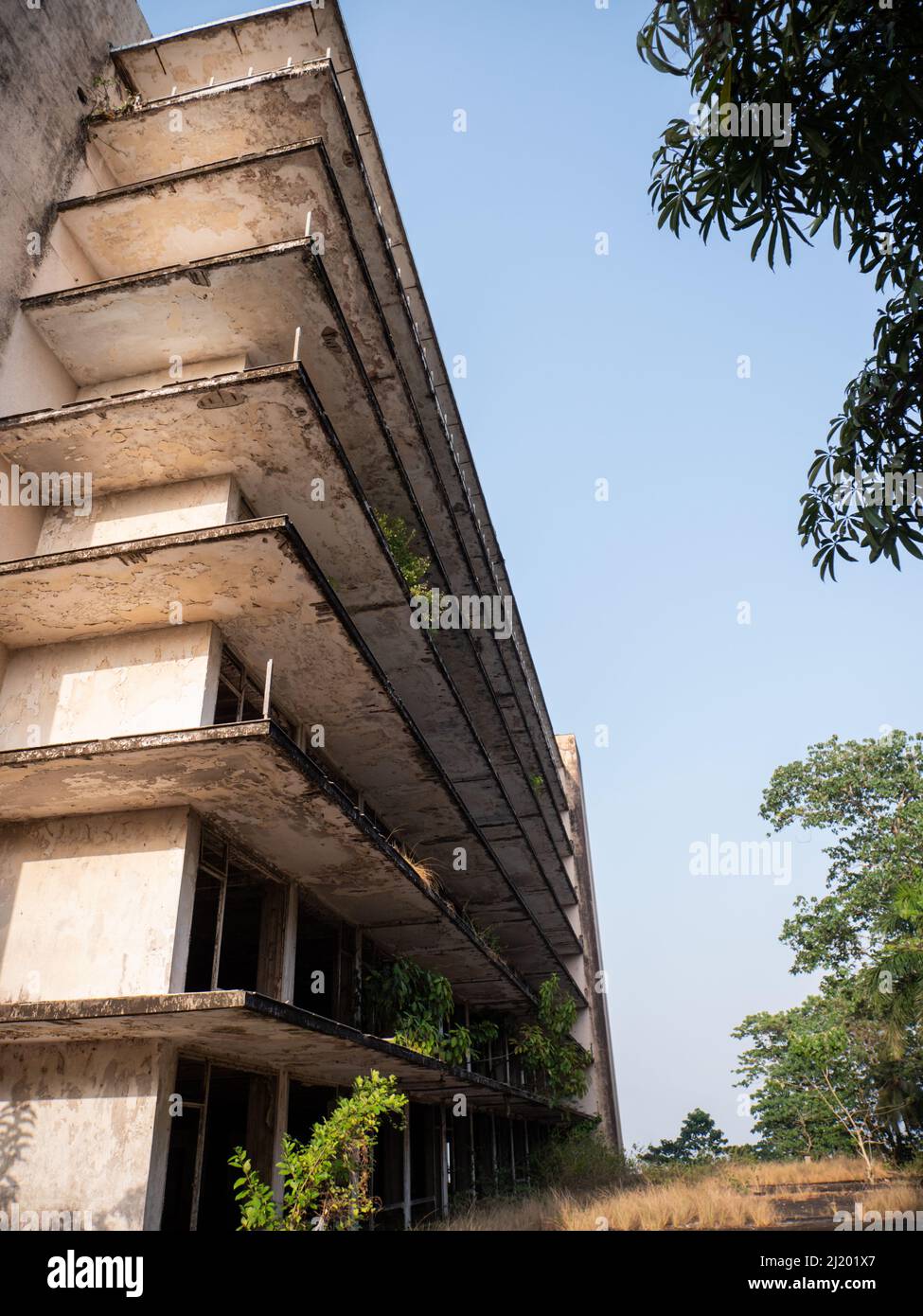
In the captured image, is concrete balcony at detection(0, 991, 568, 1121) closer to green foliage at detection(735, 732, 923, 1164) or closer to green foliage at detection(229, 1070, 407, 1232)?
green foliage at detection(229, 1070, 407, 1232)

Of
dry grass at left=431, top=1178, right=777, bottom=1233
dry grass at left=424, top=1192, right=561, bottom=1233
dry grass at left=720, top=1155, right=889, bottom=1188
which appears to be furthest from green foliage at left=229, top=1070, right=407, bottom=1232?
dry grass at left=720, top=1155, right=889, bottom=1188

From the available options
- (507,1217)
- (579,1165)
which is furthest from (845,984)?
(507,1217)

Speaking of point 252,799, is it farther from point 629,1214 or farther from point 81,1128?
point 629,1214

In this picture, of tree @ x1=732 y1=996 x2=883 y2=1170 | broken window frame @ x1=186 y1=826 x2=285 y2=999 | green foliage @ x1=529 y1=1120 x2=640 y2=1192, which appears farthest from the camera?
tree @ x1=732 y1=996 x2=883 y2=1170

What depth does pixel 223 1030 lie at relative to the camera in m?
7.67

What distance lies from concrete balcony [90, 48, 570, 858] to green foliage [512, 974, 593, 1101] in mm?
10556

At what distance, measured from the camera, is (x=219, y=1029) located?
762 centimetres

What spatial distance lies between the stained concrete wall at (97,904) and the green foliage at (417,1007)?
4727 mm

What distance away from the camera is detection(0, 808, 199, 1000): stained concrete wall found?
26.5ft

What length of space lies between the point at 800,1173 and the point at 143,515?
81.7ft
